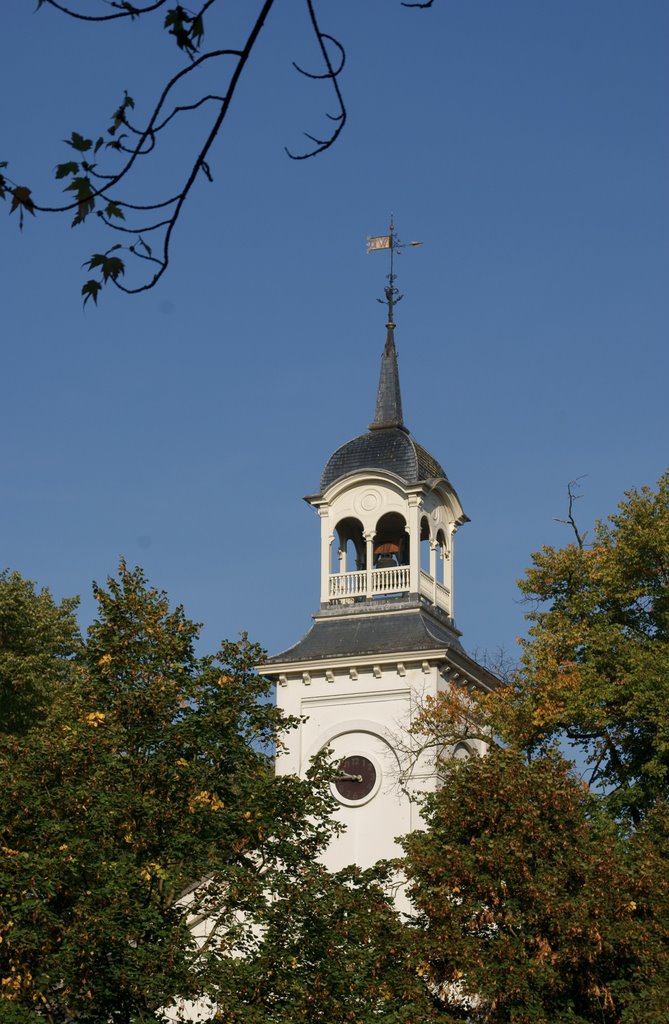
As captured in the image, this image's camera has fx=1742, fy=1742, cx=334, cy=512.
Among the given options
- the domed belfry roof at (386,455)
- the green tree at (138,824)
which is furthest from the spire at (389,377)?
the green tree at (138,824)

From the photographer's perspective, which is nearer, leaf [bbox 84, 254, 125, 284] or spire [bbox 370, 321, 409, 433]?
leaf [bbox 84, 254, 125, 284]

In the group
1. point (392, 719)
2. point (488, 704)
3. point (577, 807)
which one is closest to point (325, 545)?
point (392, 719)

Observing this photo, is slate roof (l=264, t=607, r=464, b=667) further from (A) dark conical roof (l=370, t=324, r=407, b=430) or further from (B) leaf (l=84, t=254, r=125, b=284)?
(B) leaf (l=84, t=254, r=125, b=284)

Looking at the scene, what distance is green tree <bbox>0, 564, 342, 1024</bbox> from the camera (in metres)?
23.4

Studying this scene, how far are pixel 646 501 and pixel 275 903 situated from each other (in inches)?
621

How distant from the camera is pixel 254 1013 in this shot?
23.2m


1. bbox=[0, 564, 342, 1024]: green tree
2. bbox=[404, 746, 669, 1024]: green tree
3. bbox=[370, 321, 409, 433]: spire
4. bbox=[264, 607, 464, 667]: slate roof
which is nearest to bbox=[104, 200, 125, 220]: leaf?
bbox=[0, 564, 342, 1024]: green tree

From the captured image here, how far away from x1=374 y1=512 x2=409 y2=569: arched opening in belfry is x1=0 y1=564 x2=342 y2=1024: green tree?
1803 cm

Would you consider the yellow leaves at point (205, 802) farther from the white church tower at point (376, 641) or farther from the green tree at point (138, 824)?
the white church tower at point (376, 641)

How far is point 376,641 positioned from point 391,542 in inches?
160

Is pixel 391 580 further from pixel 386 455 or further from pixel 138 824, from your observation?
pixel 138 824

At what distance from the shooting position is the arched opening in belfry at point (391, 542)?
151ft

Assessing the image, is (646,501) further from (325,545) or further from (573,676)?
(325,545)

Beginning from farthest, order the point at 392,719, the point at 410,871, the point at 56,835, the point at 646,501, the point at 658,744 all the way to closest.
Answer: the point at 392,719
the point at 646,501
the point at 658,744
the point at 410,871
the point at 56,835
